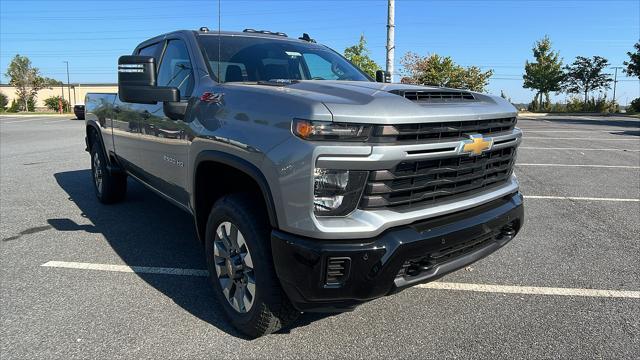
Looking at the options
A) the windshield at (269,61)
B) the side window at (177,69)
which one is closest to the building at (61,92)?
the side window at (177,69)

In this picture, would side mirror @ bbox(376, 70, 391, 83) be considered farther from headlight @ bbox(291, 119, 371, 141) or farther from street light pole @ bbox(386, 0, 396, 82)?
street light pole @ bbox(386, 0, 396, 82)

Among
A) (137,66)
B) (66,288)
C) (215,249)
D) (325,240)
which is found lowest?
(66,288)

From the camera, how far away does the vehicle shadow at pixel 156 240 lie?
3445mm

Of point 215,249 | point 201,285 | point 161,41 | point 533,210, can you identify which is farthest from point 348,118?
point 533,210

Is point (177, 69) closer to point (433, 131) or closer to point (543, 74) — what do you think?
point (433, 131)

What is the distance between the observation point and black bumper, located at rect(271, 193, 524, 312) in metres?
2.38

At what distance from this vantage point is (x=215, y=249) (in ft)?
10.5

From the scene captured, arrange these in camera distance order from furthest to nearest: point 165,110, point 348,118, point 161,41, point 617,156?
point 617,156 → point 161,41 → point 165,110 → point 348,118

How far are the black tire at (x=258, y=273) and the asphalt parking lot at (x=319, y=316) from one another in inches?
5.7

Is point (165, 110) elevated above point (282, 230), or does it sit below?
above

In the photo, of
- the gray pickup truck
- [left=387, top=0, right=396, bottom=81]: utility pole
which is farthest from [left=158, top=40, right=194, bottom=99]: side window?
[left=387, top=0, right=396, bottom=81]: utility pole

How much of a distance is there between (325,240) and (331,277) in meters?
0.19

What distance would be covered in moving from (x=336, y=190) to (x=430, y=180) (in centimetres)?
59

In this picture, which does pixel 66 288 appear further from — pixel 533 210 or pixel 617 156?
pixel 617 156
